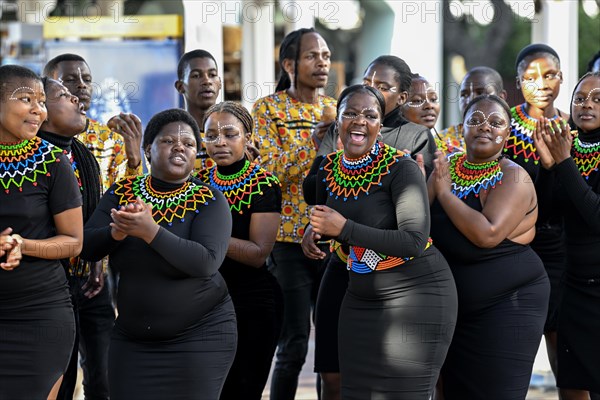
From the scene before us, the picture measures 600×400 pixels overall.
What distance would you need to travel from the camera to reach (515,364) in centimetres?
431

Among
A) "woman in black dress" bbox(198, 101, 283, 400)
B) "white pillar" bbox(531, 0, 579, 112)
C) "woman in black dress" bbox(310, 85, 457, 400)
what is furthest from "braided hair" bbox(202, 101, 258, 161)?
"white pillar" bbox(531, 0, 579, 112)

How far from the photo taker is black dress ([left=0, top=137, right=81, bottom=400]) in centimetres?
362

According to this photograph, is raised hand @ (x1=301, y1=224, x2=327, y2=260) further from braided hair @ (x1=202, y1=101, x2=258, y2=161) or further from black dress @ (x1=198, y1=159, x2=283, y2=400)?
braided hair @ (x1=202, y1=101, x2=258, y2=161)

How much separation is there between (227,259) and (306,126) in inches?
47.2

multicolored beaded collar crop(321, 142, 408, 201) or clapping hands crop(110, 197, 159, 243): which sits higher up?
multicolored beaded collar crop(321, 142, 408, 201)

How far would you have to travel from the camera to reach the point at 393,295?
3969mm

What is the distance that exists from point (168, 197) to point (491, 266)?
1.53 metres

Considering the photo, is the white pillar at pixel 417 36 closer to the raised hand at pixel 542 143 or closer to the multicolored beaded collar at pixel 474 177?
the raised hand at pixel 542 143

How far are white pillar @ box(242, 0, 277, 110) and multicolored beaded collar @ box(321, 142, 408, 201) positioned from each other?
6019mm

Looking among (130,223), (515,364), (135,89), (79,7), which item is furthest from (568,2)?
(79,7)

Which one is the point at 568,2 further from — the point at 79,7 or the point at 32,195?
the point at 79,7

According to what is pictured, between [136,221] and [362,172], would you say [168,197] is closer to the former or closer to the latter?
[136,221]

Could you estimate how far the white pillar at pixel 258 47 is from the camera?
33.3 feet

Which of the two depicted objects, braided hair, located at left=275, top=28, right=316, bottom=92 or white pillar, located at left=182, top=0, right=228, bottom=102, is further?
white pillar, located at left=182, top=0, right=228, bottom=102
